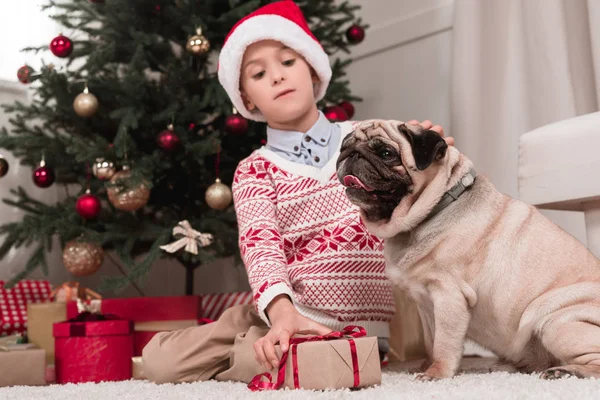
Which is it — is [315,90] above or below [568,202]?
above

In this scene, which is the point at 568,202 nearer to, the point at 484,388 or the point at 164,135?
the point at 484,388

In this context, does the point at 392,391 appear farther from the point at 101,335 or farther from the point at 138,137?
the point at 138,137

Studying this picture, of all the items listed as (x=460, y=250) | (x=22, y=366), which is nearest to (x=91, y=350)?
(x=22, y=366)

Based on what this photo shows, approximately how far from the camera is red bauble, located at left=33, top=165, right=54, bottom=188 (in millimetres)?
1951

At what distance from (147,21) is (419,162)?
131 cm

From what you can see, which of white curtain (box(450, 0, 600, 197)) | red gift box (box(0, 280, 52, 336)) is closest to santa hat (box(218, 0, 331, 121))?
white curtain (box(450, 0, 600, 197))

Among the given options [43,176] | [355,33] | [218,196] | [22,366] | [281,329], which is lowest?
[22,366]

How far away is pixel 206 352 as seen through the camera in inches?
54.4

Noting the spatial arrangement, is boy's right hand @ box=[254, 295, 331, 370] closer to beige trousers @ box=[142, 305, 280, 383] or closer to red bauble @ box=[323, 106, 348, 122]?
beige trousers @ box=[142, 305, 280, 383]

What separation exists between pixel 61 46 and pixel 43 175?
0.42 m

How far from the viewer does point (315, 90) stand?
1.67m

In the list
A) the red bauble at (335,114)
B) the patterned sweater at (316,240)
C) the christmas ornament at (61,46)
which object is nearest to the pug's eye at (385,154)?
the patterned sweater at (316,240)

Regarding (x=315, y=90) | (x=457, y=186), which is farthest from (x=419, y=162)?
(x=315, y=90)

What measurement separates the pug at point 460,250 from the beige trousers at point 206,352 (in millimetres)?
384
